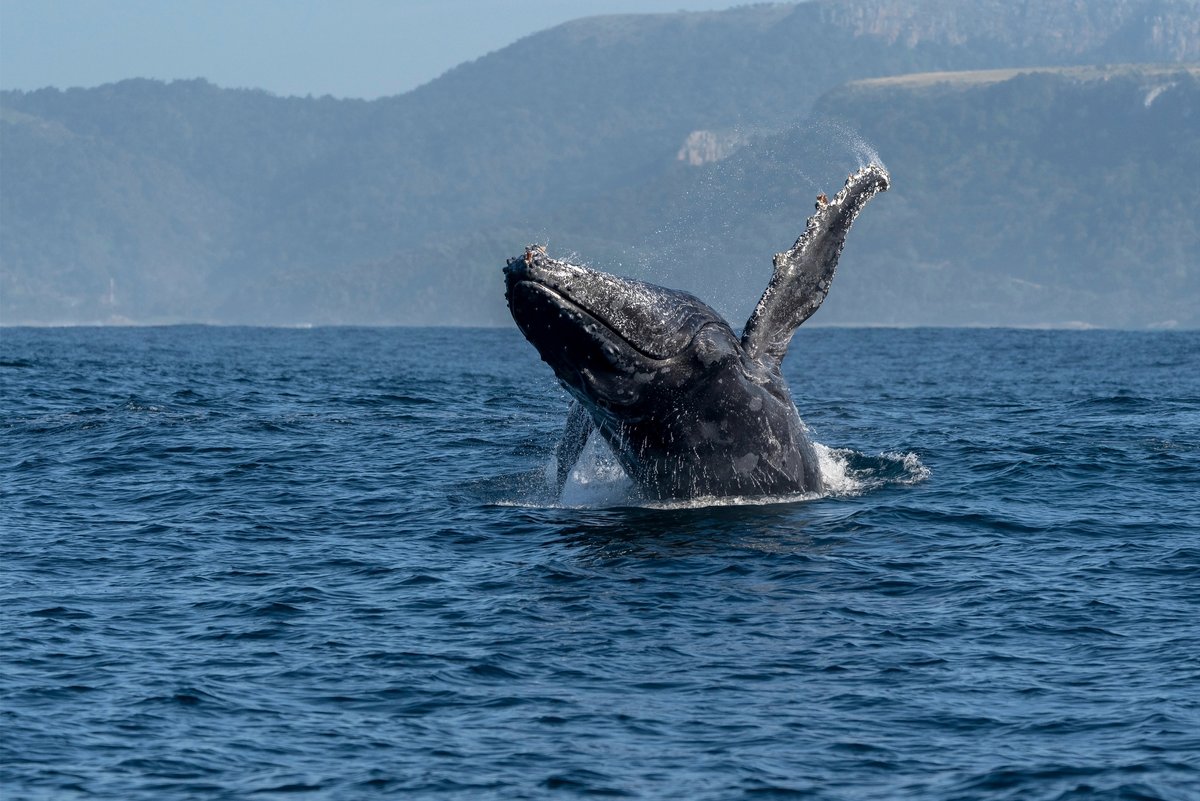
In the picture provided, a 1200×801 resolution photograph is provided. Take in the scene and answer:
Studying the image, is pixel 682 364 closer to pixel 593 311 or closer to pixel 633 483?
pixel 593 311

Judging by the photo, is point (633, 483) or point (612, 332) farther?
point (633, 483)

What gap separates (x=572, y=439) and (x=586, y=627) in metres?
5.72

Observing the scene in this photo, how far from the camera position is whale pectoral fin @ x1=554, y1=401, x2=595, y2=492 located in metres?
17.5

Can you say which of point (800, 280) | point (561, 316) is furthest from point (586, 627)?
point (800, 280)

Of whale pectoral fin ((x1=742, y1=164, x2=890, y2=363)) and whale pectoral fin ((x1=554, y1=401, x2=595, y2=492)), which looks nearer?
whale pectoral fin ((x1=742, y1=164, x2=890, y2=363))

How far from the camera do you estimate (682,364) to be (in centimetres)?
1510

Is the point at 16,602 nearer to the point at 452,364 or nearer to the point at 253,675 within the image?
the point at 253,675

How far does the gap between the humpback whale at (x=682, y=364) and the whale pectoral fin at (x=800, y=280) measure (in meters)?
0.01

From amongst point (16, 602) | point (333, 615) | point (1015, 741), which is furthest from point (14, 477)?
point (1015, 741)

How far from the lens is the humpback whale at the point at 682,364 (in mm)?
13898

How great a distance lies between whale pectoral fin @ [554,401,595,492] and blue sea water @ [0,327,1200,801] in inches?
12.4

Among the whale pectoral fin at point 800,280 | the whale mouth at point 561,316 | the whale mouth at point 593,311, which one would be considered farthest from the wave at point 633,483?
the whale mouth at point 561,316

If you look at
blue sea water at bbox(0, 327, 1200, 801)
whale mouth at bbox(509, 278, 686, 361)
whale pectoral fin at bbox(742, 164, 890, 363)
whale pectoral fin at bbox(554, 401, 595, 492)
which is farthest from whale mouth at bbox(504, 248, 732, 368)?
whale pectoral fin at bbox(554, 401, 595, 492)

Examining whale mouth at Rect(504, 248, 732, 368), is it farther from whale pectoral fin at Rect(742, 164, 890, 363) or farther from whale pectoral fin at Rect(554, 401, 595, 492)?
whale pectoral fin at Rect(554, 401, 595, 492)
